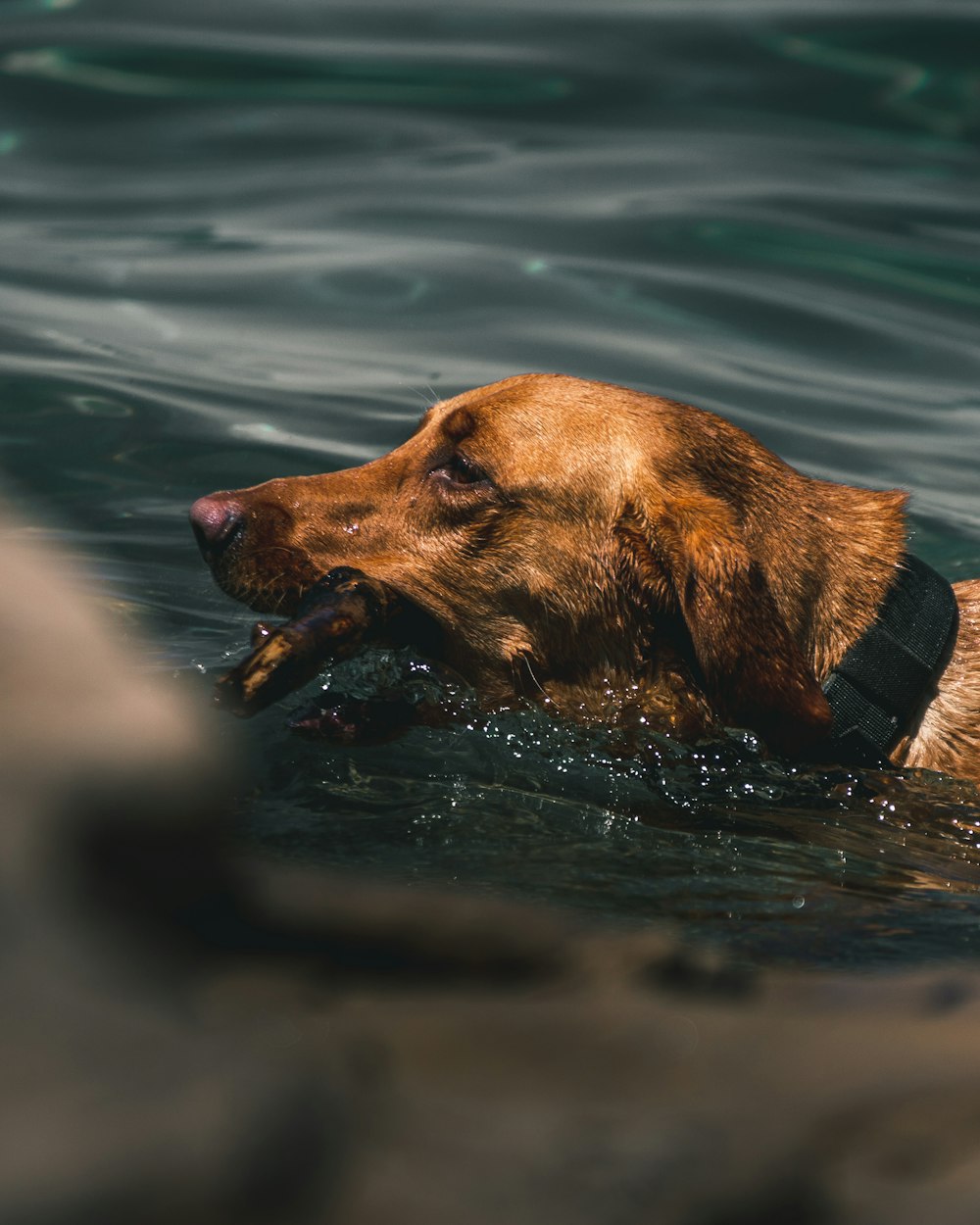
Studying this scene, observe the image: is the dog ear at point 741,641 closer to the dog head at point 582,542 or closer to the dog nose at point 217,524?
the dog head at point 582,542

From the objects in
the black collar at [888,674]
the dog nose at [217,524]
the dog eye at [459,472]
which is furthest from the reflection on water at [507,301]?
the dog eye at [459,472]

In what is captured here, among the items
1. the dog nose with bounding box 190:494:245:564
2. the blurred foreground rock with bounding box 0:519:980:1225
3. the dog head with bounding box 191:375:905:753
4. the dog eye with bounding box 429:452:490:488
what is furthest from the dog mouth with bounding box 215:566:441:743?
the blurred foreground rock with bounding box 0:519:980:1225

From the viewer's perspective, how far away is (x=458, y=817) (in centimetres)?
383

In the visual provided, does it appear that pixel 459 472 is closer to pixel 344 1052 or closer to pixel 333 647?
pixel 333 647

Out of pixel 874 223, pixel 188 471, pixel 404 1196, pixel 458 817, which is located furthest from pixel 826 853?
pixel 874 223

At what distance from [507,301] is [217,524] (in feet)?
19.2

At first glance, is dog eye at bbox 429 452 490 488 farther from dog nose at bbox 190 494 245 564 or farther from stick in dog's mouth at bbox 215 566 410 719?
dog nose at bbox 190 494 245 564

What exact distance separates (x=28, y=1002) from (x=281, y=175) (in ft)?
37.4

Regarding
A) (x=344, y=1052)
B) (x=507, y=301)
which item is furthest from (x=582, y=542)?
(x=507, y=301)

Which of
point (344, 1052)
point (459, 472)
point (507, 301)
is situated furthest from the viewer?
point (507, 301)

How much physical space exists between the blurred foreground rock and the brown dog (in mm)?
2742

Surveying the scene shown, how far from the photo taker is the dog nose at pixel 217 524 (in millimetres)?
4645

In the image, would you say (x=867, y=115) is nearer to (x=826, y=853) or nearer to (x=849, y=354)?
(x=849, y=354)

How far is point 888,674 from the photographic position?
433 cm
